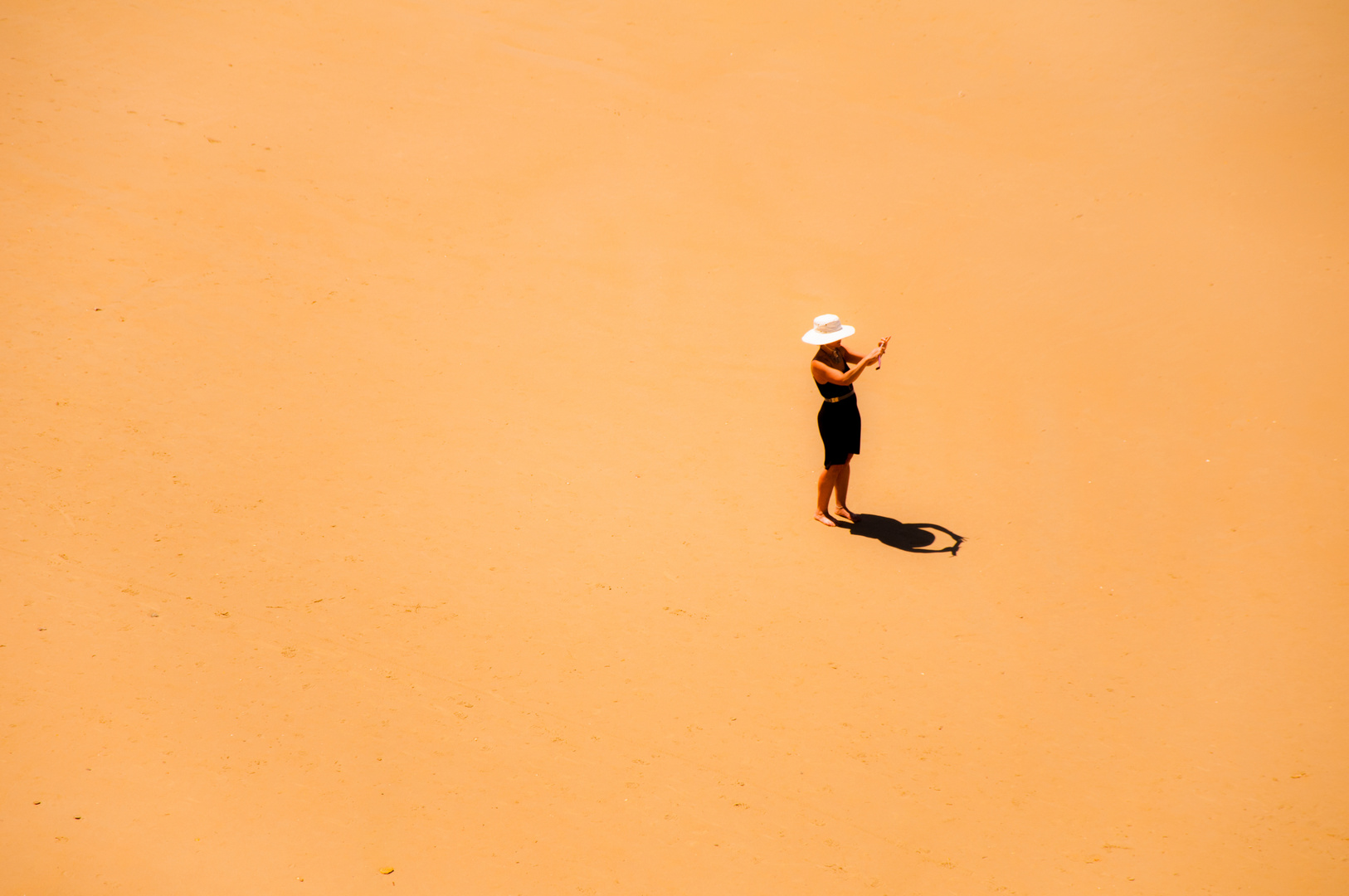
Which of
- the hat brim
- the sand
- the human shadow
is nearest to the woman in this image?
the hat brim

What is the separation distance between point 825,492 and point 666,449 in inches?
57.5

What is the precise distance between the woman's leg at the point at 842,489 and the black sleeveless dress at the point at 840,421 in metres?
0.11

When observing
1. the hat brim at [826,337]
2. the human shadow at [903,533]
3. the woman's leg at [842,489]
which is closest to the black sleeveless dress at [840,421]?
the woman's leg at [842,489]

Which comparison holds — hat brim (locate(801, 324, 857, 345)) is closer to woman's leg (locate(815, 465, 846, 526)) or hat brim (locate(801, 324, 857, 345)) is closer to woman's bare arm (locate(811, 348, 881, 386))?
woman's bare arm (locate(811, 348, 881, 386))

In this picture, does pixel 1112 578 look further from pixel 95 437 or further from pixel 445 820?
pixel 95 437

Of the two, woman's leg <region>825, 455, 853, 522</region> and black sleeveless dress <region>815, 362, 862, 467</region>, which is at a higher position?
black sleeveless dress <region>815, 362, 862, 467</region>

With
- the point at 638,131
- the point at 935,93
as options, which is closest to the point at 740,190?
the point at 638,131

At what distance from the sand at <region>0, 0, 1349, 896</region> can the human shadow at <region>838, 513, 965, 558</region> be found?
81 millimetres

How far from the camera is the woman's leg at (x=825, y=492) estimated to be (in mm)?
6766

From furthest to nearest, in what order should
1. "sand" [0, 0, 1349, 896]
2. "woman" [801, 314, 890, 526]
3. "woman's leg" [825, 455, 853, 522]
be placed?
"woman's leg" [825, 455, 853, 522] → "woman" [801, 314, 890, 526] → "sand" [0, 0, 1349, 896]

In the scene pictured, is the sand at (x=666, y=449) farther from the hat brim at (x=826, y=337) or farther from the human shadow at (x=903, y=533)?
the hat brim at (x=826, y=337)

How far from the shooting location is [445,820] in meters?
5.07

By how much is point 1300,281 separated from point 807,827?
7378 millimetres

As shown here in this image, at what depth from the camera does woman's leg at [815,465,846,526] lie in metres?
6.77
